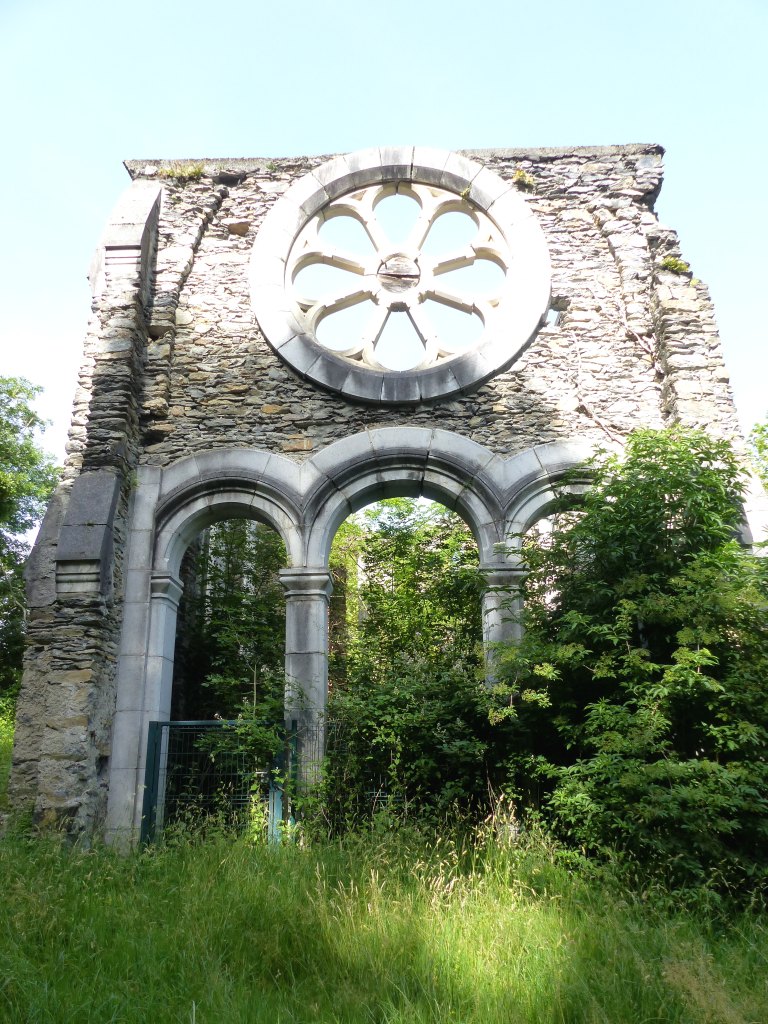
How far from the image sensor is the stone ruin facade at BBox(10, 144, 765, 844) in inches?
278

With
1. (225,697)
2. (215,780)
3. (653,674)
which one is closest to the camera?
(653,674)

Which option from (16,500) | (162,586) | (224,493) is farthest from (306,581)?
(16,500)

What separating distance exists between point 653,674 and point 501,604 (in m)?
1.45

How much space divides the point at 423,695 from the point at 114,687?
266 cm

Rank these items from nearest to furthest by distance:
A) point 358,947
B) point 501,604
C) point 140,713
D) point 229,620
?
point 358,947 → point 501,604 → point 140,713 → point 229,620

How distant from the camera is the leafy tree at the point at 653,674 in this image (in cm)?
504

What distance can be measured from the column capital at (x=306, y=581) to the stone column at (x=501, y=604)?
1411 mm

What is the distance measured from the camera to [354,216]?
920 cm

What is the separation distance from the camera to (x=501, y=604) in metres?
6.93

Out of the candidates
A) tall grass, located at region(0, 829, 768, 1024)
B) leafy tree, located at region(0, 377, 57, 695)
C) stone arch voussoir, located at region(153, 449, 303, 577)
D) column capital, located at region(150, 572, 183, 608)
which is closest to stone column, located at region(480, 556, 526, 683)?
stone arch voussoir, located at region(153, 449, 303, 577)

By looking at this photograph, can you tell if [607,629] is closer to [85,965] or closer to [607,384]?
[607,384]

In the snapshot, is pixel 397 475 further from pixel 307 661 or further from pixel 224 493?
pixel 307 661

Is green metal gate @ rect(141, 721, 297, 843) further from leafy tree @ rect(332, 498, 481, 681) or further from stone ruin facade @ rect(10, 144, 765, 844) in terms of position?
leafy tree @ rect(332, 498, 481, 681)

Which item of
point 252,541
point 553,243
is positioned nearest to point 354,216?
point 553,243
